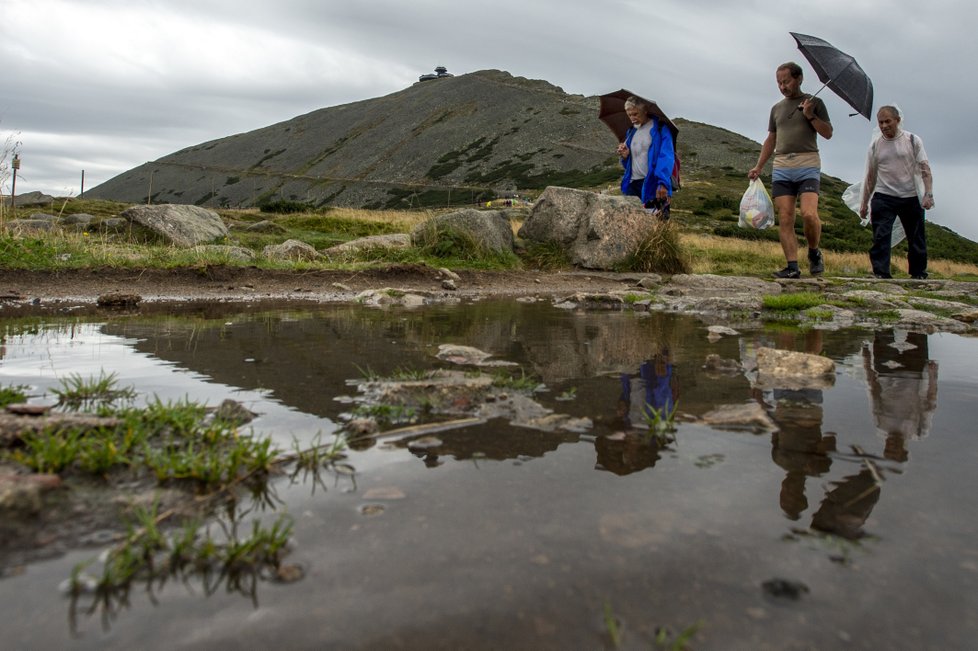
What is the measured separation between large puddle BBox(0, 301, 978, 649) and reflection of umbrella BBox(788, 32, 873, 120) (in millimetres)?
7183

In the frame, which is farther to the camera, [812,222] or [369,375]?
[812,222]

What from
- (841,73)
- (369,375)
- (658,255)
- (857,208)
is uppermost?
(841,73)

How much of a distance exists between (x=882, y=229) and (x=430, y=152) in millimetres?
96591

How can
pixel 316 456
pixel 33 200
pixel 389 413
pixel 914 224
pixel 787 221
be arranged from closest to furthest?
pixel 316 456
pixel 389 413
pixel 787 221
pixel 914 224
pixel 33 200

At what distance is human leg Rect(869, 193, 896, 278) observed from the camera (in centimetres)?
1037

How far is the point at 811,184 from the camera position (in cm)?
917

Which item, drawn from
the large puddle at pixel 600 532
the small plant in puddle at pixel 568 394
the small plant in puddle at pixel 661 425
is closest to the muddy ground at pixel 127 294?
the large puddle at pixel 600 532

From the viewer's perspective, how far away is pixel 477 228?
501 inches

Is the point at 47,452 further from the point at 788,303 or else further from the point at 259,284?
the point at 259,284

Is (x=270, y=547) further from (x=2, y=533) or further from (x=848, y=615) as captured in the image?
(x=848, y=615)

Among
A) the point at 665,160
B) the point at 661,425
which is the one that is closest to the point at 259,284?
the point at 665,160

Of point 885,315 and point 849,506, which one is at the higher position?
point 885,315

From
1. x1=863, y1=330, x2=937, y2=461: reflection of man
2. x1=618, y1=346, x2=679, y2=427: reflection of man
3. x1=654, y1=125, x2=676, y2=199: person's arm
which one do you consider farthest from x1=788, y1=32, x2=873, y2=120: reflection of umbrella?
x1=618, y1=346, x2=679, y2=427: reflection of man

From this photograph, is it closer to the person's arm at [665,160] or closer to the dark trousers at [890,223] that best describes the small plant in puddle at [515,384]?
the person's arm at [665,160]
